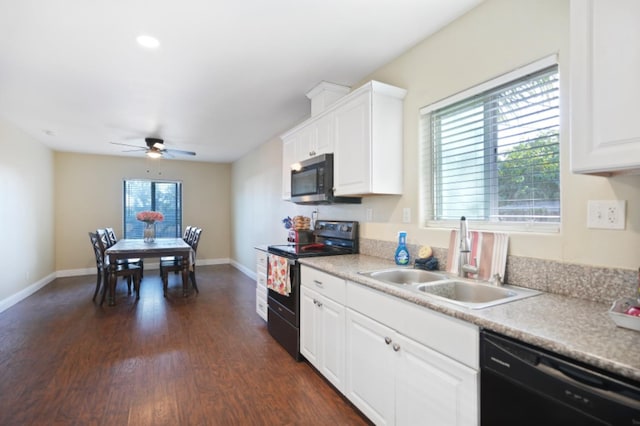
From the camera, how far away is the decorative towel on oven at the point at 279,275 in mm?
2748

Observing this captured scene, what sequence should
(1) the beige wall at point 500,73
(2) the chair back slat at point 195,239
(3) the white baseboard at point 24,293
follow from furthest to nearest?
1. (2) the chair back slat at point 195,239
2. (3) the white baseboard at point 24,293
3. (1) the beige wall at point 500,73

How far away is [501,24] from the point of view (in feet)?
5.82

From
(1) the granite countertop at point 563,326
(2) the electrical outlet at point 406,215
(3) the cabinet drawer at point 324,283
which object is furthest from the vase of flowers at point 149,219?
(1) the granite countertop at point 563,326

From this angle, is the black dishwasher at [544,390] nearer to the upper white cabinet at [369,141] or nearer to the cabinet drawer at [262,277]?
the upper white cabinet at [369,141]

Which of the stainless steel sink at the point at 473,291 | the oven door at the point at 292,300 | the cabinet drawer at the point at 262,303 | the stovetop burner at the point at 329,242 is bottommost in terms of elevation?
the cabinet drawer at the point at 262,303

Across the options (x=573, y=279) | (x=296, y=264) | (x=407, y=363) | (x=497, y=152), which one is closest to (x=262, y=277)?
(x=296, y=264)

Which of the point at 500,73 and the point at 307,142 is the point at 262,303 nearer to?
the point at 307,142

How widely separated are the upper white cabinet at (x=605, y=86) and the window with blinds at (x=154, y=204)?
7352 mm

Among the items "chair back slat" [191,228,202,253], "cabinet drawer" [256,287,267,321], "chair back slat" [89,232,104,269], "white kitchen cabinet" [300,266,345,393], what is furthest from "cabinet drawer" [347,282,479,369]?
"chair back slat" [89,232,104,269]

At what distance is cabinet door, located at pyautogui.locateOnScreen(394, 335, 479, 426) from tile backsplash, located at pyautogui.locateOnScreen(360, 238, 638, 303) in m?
0.65

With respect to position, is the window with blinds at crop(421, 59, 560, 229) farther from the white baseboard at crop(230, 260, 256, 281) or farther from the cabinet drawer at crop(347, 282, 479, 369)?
the white baseboard at crop(230, 260, 256, 281)

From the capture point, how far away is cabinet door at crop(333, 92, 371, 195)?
2.35 meters

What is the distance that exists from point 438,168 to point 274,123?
267cm

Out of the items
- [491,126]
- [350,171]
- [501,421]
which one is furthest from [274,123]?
[501,421]
